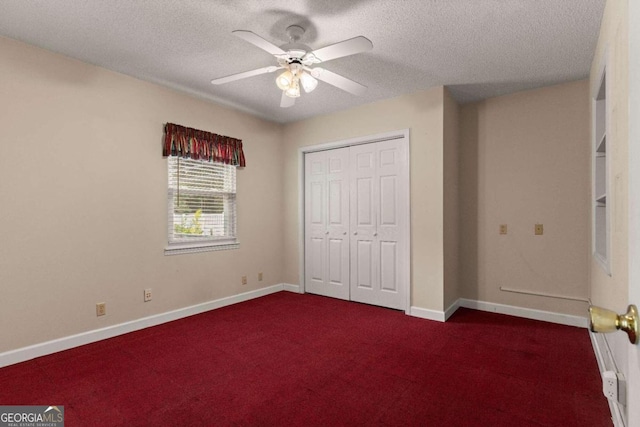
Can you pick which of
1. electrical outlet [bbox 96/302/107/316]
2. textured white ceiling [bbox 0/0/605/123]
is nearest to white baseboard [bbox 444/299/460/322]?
textured white ceiling [bbox 0/0/605/123]

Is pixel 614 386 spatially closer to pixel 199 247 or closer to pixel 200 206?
pixel 199 247

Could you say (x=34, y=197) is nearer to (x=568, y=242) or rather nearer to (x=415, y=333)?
(x=415, y=333)

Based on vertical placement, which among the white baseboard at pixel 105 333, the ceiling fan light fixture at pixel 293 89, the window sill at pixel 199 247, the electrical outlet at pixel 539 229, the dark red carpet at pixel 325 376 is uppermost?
the ceiling fan light fixture at pixel 293 89

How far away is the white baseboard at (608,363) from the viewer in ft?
5.64

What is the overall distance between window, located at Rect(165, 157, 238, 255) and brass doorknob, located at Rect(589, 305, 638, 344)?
3.72 m

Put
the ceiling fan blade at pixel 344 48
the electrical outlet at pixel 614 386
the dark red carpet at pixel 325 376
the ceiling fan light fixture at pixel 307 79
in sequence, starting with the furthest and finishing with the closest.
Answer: the ceiling fan light fixture at pixel 307 79 → the ceiling fan blade at pixel 344 48 → the dark red carpet at pixel 325 376 → the electrical outlet at pixel 614 386

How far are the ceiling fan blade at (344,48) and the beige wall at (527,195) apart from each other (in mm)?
2513

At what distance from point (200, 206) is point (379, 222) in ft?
7.28

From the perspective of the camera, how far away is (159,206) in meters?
3.62

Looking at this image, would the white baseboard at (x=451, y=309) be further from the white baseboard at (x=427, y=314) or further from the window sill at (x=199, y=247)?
the window sill at (x=199, y=247)

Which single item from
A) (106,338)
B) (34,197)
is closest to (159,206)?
(34,197)

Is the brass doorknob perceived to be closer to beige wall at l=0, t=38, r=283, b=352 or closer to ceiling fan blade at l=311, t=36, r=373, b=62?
ceiling fan blade at l=311, t=36, r=373, b=62

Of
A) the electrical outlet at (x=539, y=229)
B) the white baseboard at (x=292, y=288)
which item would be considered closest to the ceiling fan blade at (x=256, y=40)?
the electrical outlet at (x=539, y=229)

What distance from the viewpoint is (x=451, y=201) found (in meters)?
3.91
